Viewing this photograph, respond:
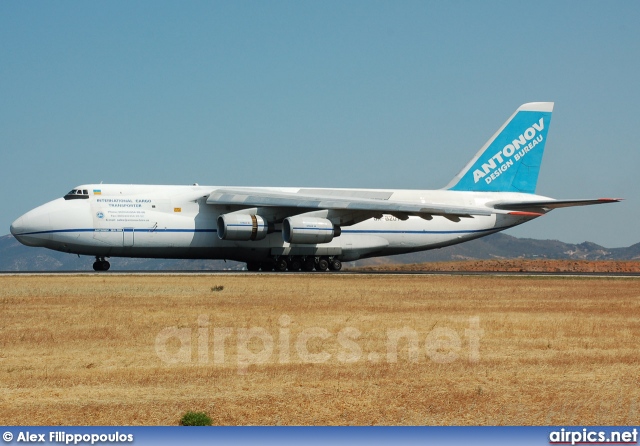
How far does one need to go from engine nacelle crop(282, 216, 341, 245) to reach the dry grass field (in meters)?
12.3

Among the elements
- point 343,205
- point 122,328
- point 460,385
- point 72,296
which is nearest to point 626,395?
point 460,385

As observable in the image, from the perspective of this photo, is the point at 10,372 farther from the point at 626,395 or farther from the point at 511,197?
the point at 511,197

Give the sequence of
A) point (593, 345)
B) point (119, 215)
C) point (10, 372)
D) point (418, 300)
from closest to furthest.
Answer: point (10, 372)
point (593, 345)
point (418, 300)
point (119, 215)

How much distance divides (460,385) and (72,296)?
46.8 feet

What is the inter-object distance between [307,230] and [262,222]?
6.04 ft

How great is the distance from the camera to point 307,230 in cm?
3734

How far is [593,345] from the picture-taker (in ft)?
51.0

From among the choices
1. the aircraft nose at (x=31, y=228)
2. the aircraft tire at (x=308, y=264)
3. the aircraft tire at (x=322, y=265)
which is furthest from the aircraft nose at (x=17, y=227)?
the aircraft tire at (x=322, y=265)

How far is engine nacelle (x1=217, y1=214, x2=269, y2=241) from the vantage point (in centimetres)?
3672

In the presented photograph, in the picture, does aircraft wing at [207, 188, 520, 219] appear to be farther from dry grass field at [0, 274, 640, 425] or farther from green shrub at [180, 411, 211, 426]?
green shrub at [180, 411, 211, 426]

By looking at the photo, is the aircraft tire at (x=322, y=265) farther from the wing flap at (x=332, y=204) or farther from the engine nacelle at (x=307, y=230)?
the wing flap at (x=332, y=204)

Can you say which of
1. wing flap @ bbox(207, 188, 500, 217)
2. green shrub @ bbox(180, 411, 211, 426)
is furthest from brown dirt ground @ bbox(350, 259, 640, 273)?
green shrub @ bbox(180, 411, 211, 426)

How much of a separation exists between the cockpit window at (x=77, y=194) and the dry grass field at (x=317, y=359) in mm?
12496

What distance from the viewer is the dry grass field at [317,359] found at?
10609 millimetres
